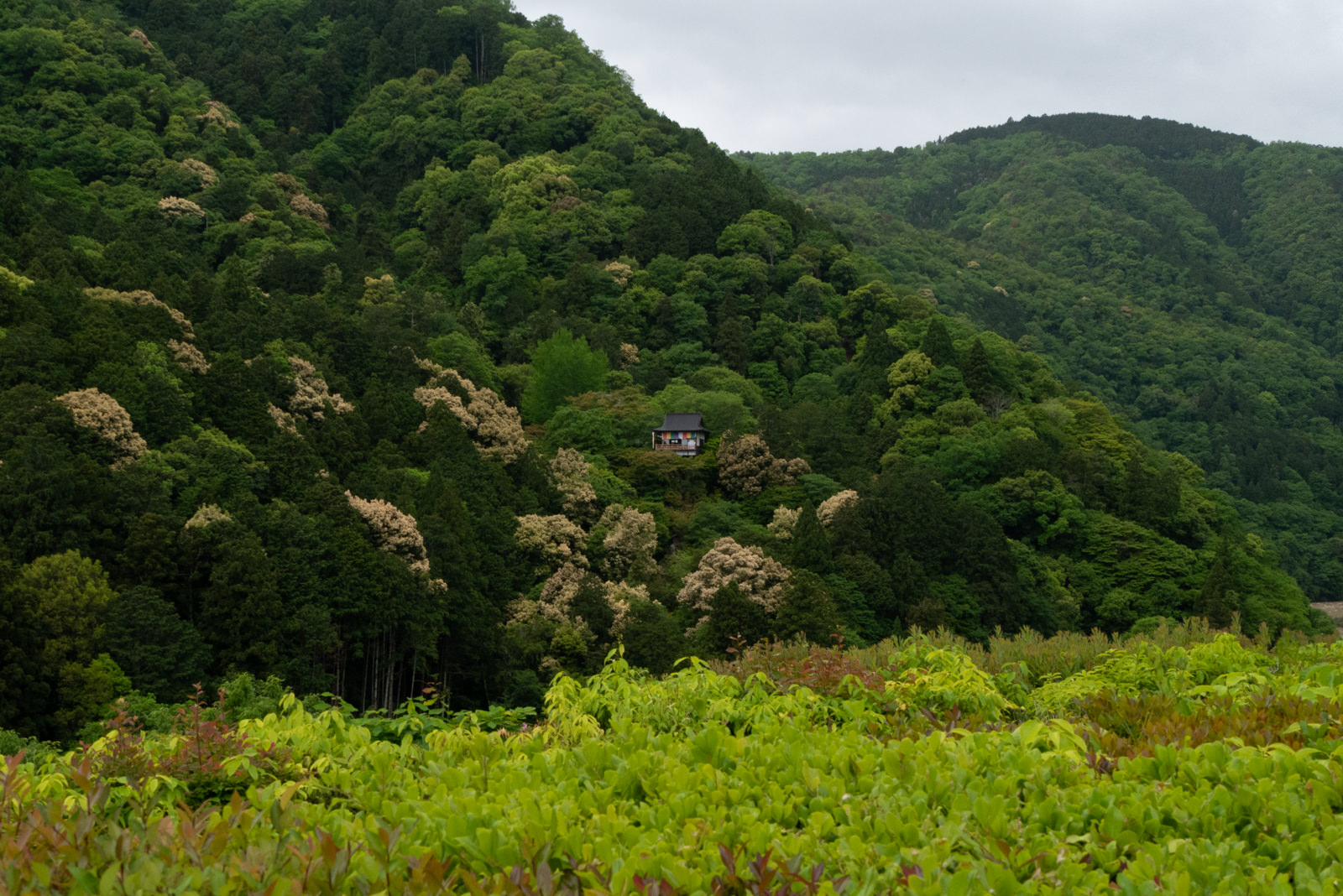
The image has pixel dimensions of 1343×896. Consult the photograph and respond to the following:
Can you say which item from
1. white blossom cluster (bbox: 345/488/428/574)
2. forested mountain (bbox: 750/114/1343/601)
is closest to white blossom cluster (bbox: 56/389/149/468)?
white blossom cluster (bbox: 345/488/428/574)

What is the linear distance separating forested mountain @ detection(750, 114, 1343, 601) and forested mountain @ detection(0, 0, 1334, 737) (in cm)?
741

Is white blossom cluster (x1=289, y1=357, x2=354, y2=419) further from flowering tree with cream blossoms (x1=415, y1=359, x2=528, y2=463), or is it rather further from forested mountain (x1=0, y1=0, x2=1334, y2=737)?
flowering tree with cream blossoms (x1=415, y1=359, x2=528, y2=463)

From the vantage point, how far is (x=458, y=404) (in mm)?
44469

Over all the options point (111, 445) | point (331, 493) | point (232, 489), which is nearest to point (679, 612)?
point (331, 493)

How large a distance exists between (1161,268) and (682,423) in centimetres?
8886

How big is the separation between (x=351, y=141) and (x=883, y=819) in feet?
282

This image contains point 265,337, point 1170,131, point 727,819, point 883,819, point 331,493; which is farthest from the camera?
point 1170,131

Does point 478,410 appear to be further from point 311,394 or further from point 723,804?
point 723,804

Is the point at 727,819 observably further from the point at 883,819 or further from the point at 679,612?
the point at 679,612

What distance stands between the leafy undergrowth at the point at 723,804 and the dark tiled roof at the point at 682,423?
43791 millimetres

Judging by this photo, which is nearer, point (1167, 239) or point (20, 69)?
point (20, 69)

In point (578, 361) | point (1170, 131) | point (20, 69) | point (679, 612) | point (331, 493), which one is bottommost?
point (679, 612)

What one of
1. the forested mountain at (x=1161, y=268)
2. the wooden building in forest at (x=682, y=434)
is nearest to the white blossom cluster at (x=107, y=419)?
the wooden building in forest at (x=682, y=434)

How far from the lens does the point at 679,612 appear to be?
120 feet
